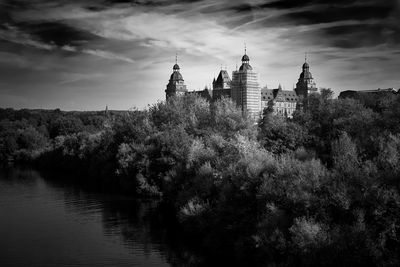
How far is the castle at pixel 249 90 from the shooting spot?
3925 inches

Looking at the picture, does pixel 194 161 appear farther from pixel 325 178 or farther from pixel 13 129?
pixel 13 129

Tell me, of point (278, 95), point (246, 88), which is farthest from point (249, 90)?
point (278, 95)

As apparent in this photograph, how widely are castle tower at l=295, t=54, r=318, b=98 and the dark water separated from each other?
263 ft

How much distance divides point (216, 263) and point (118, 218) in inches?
424

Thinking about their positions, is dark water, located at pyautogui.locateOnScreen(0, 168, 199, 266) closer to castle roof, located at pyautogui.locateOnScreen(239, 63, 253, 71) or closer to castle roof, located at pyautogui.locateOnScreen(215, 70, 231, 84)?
castle roof, located at pyautogui.locateOnScreen(239, 63, 253, 71)

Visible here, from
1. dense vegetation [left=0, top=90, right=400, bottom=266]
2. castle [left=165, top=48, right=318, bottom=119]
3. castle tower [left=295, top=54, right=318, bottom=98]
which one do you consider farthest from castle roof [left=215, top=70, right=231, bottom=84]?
dense vegetation [left=0, top=90, right=400, bottom=266]

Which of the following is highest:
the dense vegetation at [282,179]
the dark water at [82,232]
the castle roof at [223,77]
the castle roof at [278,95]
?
the castle roof at [223,77]

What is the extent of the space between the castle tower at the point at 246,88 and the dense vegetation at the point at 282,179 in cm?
5603

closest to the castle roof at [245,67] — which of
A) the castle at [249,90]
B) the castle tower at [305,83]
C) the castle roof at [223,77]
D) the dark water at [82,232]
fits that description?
the castle at [249,90]

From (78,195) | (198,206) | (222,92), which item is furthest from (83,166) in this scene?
(222,92)

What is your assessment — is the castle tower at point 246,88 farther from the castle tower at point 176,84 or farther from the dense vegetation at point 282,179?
the dense vegetation at point 282,179

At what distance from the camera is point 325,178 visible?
62.9ft

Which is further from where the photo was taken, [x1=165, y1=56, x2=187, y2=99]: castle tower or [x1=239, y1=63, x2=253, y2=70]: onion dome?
[x1=165, y1=56, x2=187, y2=99]: castle tower

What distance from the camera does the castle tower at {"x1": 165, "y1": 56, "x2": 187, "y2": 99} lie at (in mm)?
112938
